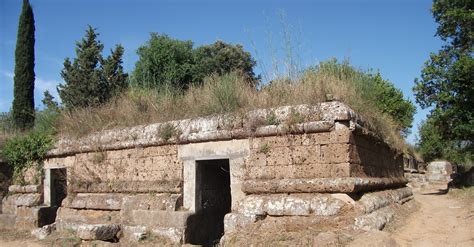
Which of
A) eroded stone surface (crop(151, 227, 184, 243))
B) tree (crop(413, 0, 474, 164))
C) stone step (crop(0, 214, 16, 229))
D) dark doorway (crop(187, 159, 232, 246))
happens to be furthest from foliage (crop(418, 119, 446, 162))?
stone step (crop(0, 214, 16, 229))

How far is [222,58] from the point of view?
Answer: 2672 centimetres

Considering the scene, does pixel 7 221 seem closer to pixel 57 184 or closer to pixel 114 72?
pixel 57 184

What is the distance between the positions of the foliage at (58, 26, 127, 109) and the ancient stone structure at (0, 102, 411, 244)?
988cm

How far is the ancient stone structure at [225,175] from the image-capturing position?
6531 mm

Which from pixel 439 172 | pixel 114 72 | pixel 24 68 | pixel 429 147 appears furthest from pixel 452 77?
pixel 429 147

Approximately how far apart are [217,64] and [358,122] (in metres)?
18.9

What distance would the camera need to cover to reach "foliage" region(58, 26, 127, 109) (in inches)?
790

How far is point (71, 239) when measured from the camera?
309 inches

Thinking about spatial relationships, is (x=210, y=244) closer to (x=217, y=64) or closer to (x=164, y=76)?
(x=164, y=76)

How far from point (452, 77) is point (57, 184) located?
1220 centimetres

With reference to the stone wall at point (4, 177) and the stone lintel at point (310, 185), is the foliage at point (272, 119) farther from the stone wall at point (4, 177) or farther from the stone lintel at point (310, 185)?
the stone wall at point (4, 177)

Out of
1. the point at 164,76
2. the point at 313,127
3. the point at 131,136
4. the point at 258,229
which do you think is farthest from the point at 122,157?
the point at 164,76

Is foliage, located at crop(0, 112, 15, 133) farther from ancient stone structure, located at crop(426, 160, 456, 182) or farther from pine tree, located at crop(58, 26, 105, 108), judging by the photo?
ancient stone structure, located at crop(426, 160, 456, 182)

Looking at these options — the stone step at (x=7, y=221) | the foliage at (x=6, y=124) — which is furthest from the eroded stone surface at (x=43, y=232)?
the foliage at (x=6, y=124)
